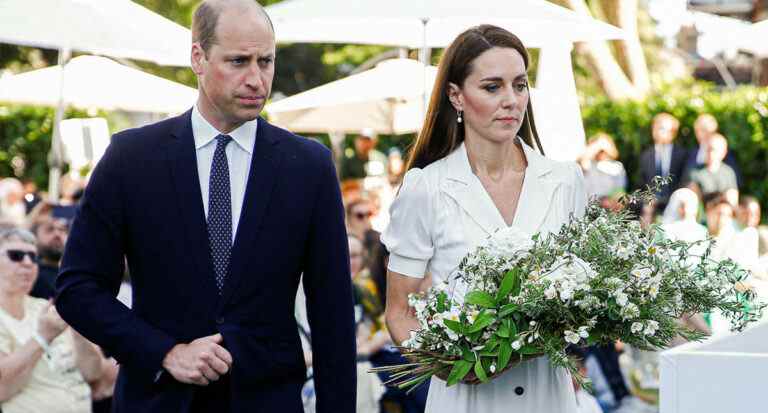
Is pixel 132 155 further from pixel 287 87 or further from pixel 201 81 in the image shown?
pixel 287 87

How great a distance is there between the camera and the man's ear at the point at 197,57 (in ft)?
13.6

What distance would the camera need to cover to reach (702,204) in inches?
607

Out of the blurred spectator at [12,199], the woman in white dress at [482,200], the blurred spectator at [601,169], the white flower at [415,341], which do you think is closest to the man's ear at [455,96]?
the woman in white dress at [482,200]

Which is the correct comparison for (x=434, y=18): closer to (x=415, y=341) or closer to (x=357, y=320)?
(x=357, y=320)

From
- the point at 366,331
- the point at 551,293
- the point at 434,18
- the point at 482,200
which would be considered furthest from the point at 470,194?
the point at 434,18

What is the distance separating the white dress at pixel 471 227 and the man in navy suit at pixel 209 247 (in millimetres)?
527

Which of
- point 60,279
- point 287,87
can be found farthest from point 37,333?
point 287,87

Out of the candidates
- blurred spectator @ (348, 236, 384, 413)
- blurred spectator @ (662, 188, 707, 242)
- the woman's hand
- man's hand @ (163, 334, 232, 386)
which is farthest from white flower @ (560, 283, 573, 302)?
blurred spectator @ (662, 188, 707, 242)

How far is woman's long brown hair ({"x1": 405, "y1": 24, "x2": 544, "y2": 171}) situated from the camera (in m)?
4.72

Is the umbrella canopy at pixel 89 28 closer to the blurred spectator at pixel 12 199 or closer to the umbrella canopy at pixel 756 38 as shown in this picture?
the blurred spectator at pixel 12 199

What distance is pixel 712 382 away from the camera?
3.64 m

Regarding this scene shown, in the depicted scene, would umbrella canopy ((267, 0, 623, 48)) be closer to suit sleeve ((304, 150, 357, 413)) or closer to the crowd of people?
the crowd of people

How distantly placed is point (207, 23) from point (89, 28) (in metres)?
6.15

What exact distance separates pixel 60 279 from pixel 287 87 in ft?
117
